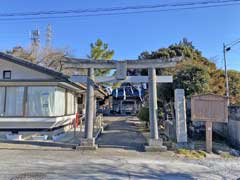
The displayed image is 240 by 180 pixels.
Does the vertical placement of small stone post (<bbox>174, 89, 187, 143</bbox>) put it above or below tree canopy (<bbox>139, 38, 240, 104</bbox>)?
below

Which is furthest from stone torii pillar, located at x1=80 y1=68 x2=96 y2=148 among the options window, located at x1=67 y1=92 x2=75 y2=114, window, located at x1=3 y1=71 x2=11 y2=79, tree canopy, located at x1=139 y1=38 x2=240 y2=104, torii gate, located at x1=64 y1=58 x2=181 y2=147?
window, located at x1=67 y1=92 x2=75 y2=114

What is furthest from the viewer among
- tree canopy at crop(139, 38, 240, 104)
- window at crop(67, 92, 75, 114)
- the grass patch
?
window at crop(67, 92, 75, 114)

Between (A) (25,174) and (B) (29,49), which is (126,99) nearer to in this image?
(B) (29,49)

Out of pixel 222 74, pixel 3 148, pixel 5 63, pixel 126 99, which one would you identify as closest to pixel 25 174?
pixel 3 148

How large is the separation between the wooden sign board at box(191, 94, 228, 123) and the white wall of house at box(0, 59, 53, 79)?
7.93 meters

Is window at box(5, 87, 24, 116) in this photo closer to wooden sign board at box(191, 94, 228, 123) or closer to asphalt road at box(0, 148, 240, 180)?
asphalt road at box(0, 148, 240, 180)

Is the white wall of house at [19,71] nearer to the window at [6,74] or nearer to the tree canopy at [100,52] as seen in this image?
the window at [6,74]

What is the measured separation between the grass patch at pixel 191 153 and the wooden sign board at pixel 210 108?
140 centimetres

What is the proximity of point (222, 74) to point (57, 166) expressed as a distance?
61.9 ft

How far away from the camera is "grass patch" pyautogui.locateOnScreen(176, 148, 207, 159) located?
10867 mm

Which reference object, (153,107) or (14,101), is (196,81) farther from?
(14,101)

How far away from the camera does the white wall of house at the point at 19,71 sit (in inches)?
608

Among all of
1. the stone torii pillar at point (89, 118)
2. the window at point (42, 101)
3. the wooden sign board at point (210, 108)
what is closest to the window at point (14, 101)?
the window at point (42, 101)

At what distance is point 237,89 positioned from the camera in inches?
928
